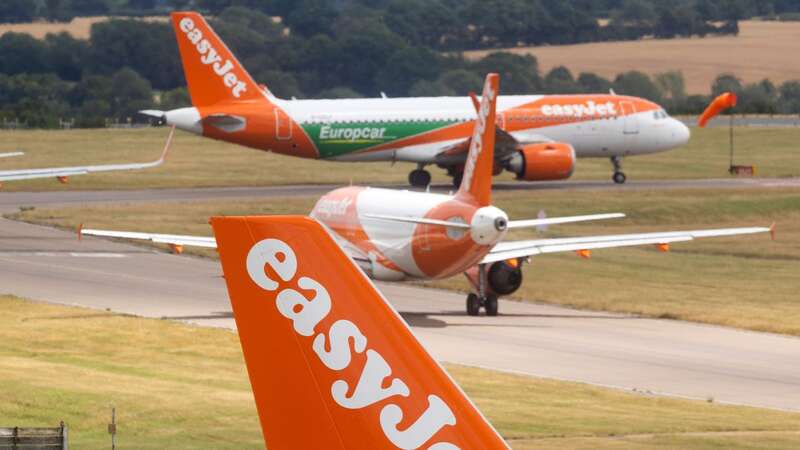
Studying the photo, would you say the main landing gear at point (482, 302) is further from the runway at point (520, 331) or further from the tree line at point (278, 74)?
the tree line at point (278, 74)

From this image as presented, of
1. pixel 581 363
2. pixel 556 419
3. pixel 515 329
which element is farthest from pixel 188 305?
pixel 556 419

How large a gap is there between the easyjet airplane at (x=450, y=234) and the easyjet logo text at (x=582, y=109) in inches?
1493

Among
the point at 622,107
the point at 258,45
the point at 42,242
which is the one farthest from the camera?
the point at 258,45

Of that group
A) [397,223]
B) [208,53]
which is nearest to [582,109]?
[208,53]

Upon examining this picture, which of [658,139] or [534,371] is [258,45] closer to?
[658,139]

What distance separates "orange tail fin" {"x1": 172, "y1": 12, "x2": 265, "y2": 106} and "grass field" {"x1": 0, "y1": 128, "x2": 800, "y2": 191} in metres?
10.3

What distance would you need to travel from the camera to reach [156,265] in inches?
2424

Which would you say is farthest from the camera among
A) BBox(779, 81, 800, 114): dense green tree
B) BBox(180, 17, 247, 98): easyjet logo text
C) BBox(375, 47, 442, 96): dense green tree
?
BBox(779, 81, 800, 114): dense green tree

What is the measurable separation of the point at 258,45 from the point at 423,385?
152 meters

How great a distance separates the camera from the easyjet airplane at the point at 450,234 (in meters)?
44.5

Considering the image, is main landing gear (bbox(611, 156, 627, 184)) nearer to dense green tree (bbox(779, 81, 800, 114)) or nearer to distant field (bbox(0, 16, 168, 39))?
dense green tree (bbox(779, 81, 800, 114))

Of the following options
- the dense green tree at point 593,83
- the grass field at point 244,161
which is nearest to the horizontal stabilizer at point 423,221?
the grass field at point 244,161

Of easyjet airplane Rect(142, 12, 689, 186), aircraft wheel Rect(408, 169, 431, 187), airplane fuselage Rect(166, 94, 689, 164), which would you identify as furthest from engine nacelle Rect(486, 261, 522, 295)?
aircraft wheel Rect(408, 169, 431, 187)

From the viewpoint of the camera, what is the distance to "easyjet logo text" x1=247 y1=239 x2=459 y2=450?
1323cm
